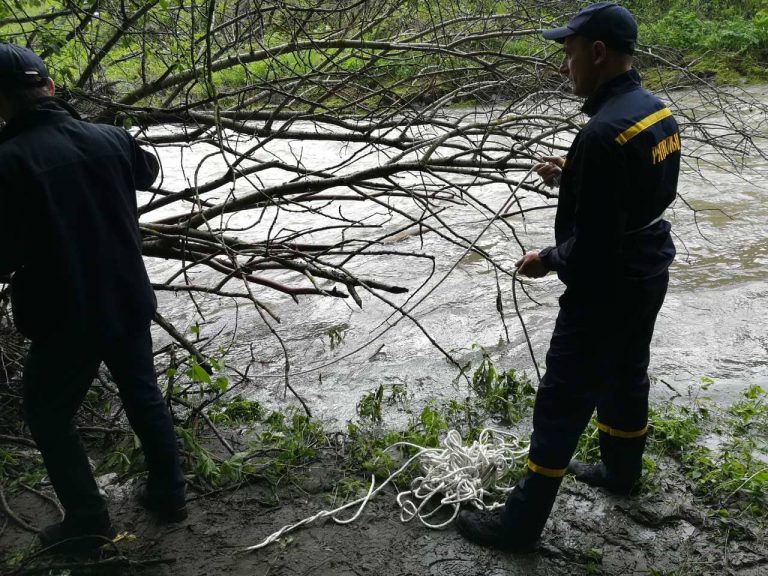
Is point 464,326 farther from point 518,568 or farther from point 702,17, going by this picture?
point 702,17

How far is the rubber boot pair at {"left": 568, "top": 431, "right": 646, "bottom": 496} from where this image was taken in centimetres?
308

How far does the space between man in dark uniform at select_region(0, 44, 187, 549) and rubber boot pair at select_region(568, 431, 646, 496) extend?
1.88m

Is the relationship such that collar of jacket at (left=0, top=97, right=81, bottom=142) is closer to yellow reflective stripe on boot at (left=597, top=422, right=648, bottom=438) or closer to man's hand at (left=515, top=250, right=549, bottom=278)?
man's hand at (left=515, top=250, right=549, bottom=278)

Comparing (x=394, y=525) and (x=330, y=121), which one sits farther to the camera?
(x=330, y=121)

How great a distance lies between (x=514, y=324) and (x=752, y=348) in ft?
5.31

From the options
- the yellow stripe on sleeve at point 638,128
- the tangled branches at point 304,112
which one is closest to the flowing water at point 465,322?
the tangled branches at point 304,112

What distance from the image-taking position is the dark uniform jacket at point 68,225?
2582 millimetres

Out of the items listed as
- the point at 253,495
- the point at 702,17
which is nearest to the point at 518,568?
the point at 253,495

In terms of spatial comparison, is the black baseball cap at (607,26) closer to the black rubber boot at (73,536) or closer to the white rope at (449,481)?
the white rope at (449,481)

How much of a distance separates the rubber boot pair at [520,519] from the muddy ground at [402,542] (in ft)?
0.15

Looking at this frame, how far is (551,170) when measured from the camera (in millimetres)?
2975

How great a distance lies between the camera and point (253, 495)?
338cm

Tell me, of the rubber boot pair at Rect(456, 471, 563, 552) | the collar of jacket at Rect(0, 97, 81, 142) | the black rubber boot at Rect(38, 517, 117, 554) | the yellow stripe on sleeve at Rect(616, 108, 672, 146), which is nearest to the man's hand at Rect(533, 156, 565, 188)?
the yellow stripe on sleeve at Rect(616, 108, 672, 146)

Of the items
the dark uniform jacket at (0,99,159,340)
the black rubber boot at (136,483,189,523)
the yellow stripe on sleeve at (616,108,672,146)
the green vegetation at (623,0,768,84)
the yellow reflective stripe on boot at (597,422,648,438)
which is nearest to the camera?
the yellow stripe on sleeve at (616,108,672,146)
